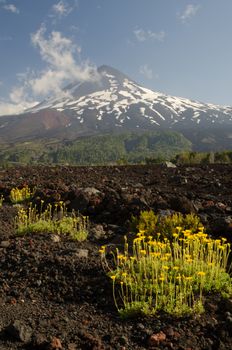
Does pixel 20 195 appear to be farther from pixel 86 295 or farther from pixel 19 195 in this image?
pixel 86 295

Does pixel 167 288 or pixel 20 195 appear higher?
pixel 20 195

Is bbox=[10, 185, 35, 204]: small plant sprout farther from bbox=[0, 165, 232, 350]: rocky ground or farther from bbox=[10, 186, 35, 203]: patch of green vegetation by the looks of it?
bbox=[0, 165, 232, 350]: rocky ground

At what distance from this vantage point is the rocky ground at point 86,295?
4941mm

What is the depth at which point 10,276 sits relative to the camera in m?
6.89

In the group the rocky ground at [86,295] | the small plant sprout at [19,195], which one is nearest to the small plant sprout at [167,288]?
the rocky ground at [86,295]

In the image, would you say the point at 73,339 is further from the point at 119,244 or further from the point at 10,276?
the point at 119,244

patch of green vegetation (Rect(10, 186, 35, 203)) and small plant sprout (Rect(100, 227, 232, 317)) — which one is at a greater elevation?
patch of green vegetation (Rect(10, 186, 35, 203))

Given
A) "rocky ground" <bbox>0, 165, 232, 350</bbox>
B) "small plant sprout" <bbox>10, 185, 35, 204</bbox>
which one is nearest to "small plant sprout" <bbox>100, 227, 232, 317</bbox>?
"rocky ground" <bbox>0, 165, 232, 350</bbox>

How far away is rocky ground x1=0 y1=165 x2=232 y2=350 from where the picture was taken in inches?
195

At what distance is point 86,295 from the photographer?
6164 mm

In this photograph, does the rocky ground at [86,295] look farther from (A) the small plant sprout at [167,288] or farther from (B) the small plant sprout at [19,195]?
(B) the small plant sprout at [19,195]

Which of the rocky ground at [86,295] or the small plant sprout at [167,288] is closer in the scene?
the rocky ground at [86,295]

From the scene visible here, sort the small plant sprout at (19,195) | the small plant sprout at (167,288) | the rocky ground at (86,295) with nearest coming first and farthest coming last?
1. the rocky ground at (86,295)
2. the small plant sprout at (167,288)
3. the small plant sprout at (19,195)

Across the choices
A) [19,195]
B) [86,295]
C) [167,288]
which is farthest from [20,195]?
[167,288]
